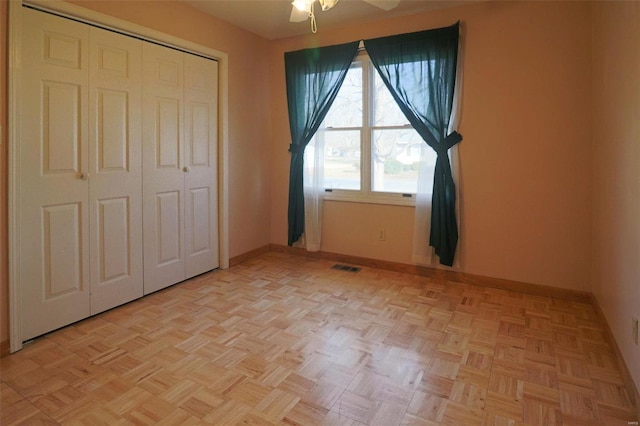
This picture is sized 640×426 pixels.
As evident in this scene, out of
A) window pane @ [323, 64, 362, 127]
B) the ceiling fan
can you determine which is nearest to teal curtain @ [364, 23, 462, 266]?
window pane @ [323, 64, 362, 127]

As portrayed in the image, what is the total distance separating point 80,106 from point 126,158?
48cm

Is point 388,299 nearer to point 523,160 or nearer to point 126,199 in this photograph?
point 523,160

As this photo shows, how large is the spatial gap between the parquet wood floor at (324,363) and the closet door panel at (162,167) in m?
0.26

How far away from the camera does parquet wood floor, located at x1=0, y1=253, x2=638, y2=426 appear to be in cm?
179

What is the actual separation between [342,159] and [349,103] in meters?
0.58

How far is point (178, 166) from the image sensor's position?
3434 mm

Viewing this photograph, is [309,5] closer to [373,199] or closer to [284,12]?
[284,12]

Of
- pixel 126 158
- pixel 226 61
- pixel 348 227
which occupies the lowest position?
pixel 348 227

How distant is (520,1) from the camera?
317 cm

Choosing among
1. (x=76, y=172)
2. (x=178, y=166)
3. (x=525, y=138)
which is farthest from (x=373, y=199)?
(x=76, y=172)

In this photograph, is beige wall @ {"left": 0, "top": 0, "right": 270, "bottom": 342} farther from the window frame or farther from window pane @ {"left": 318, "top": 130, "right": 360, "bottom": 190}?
the window frame

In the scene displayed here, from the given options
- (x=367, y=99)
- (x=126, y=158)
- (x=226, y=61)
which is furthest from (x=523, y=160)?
(x=126, y=158)

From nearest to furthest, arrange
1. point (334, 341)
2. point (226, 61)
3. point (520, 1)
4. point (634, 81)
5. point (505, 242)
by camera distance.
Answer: point (634, 81) → point (334, 341) → point (520, 1) → point (505, 242) → point (226, 61)

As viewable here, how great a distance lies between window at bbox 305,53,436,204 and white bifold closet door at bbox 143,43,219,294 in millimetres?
1195
